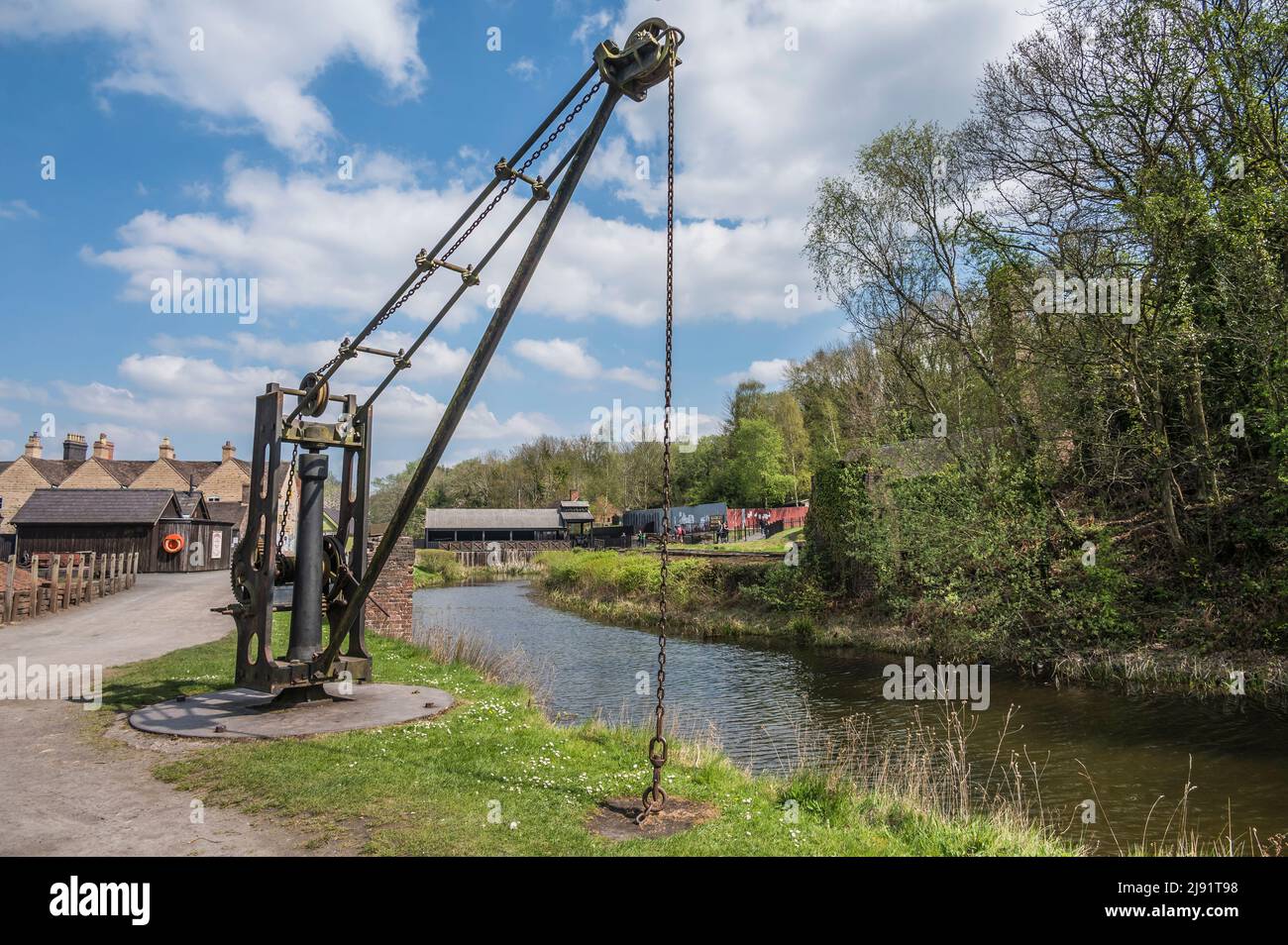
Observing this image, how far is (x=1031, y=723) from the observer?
544 inches

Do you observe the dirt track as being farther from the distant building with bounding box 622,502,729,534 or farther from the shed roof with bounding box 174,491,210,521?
the distant building with bounding box 622,502,729,534

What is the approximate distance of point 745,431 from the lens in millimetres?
66188

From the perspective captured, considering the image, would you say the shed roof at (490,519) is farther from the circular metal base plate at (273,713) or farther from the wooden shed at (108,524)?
the circular metal base plate at (273,713)

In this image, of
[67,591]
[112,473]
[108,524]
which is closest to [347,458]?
[67,591]

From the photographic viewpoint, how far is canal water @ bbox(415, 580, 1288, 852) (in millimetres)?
9633

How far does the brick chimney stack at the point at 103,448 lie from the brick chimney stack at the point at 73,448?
2.95ft

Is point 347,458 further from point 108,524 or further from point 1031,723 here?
point 108,524

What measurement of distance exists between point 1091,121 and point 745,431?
153 ft

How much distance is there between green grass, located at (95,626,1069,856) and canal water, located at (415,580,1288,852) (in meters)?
2.60

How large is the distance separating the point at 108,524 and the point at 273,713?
37525 mm

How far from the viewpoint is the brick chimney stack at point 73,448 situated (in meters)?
59.8

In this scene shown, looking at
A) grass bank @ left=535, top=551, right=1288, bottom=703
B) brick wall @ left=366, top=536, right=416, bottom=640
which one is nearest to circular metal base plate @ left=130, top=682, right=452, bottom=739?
brick wall @ left=366, top=536, right=416, bottom=640
